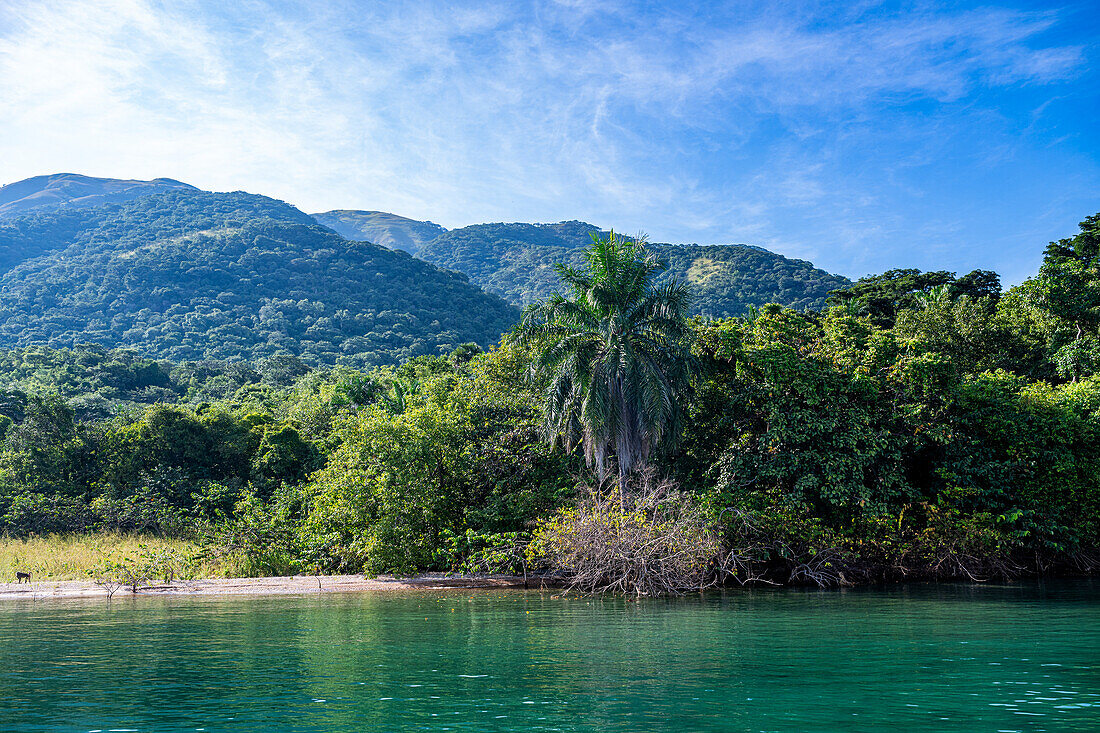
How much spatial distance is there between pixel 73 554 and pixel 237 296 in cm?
10777

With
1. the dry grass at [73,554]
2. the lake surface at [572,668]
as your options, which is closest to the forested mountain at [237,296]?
the dry grass at [73,554]

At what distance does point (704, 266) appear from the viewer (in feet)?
411

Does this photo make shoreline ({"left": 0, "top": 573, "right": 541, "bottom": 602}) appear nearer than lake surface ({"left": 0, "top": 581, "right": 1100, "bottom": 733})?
No

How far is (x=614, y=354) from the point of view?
25.6 m

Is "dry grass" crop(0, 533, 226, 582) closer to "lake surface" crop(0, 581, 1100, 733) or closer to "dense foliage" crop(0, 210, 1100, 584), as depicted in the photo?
"dense foliage" crop(0, 210, 1100, 584)

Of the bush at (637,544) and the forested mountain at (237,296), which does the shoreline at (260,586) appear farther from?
the forested mountain at (237,296)

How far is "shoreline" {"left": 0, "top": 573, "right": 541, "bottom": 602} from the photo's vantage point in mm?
26109

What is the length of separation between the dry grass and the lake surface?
9551 millimetres

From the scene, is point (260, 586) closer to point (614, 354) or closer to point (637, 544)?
point (637, 544)

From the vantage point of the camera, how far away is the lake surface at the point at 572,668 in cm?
879

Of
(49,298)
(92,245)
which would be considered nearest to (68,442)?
(49,298)

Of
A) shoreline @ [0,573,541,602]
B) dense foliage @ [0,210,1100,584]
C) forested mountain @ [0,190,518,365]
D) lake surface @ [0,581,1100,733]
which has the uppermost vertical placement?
forested mountain @ [0,190,518,365]

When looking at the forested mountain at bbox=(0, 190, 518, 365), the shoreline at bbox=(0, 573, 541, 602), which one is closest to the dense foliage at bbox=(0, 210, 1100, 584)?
the shoreline at bbox=(0, 573, 541, 602)

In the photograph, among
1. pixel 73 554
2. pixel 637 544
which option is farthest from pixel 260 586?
pixel 637 544
